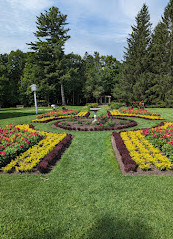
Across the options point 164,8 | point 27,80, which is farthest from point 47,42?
point 164,8

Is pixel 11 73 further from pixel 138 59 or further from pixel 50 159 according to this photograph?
pixel 50 159

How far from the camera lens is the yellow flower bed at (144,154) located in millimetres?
4320

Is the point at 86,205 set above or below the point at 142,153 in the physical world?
below

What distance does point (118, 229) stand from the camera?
8.14ft

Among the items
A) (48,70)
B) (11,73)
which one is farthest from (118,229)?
(11,73)

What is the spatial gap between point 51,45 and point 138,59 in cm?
1628

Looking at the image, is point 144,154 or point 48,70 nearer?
point 144,154

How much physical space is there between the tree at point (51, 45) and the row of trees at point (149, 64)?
11607mm

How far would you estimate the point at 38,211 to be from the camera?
2896mm

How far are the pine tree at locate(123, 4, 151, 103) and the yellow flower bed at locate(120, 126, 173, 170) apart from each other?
1936 cm

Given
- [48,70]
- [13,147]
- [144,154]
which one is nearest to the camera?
[144,154]

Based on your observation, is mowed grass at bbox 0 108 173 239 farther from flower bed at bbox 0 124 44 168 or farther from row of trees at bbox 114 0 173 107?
row of trees at bbox 114 0 173 107

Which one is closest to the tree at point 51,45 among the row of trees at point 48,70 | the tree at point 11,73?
the row of trees at point 48,70

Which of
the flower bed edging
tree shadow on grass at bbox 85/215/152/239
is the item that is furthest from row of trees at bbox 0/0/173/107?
tree shadow on grass at bbox 85/215/152/239
